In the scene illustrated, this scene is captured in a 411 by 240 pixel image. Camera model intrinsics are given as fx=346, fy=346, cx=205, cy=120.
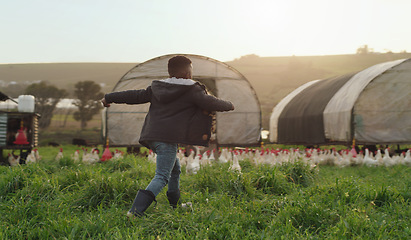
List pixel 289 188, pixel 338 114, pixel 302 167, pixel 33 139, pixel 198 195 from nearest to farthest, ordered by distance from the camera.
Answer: pixel 198 195 < pixel 289 188 < pixel 302 167 < pixel 33 139 < pixel 338 114

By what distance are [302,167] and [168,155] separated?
3.03 m

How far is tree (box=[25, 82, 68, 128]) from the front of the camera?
28.0 meters

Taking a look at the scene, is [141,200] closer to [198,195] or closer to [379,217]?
[198,195]

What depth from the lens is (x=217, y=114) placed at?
488 inches

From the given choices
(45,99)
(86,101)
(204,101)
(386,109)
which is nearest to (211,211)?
(204,101)

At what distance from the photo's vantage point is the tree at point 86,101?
2938 cm

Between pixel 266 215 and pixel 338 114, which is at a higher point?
pixel 338 114

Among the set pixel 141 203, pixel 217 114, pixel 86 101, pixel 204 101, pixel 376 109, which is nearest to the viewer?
pixel 141 203

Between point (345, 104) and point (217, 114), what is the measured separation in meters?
4.46

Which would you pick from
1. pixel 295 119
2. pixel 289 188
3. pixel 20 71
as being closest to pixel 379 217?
pixel 289 188

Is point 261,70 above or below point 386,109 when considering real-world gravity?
above

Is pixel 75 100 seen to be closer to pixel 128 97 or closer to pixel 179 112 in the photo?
pixel 128 97

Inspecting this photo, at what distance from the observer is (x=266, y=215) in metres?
3.72

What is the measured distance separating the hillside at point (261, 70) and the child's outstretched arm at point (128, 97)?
3495 centimetres
